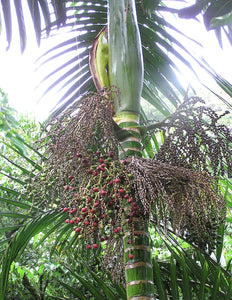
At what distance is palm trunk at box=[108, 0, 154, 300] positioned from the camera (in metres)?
1.01

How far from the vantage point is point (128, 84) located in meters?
1.22

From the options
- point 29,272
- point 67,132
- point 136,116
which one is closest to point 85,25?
point 136,116

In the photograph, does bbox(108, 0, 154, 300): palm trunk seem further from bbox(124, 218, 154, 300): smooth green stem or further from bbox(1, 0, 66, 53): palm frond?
bbox(1, 0, 66, 53): palm frond

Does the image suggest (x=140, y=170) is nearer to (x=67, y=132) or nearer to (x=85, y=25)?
(x=67, y=132)

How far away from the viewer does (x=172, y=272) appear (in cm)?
130

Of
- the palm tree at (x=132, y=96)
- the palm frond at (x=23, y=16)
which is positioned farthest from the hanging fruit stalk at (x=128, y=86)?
the palm frond at (x=23, y=16)

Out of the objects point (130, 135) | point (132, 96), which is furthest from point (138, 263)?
point (132, 96)

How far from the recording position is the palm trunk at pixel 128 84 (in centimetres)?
101

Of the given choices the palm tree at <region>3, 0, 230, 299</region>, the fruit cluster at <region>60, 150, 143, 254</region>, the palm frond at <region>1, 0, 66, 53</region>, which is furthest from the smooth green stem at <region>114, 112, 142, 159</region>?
the palm frond at <region>1, 0, 66, 53</region>

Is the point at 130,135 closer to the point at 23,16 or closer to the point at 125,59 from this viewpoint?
the point at 125,59

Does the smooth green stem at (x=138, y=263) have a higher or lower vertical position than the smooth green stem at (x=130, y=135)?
lower

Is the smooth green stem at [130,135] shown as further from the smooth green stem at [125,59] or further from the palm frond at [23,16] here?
the palm frond at [23,16]

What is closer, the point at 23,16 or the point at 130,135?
the point at 130,135

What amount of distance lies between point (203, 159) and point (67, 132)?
496 millimetres
